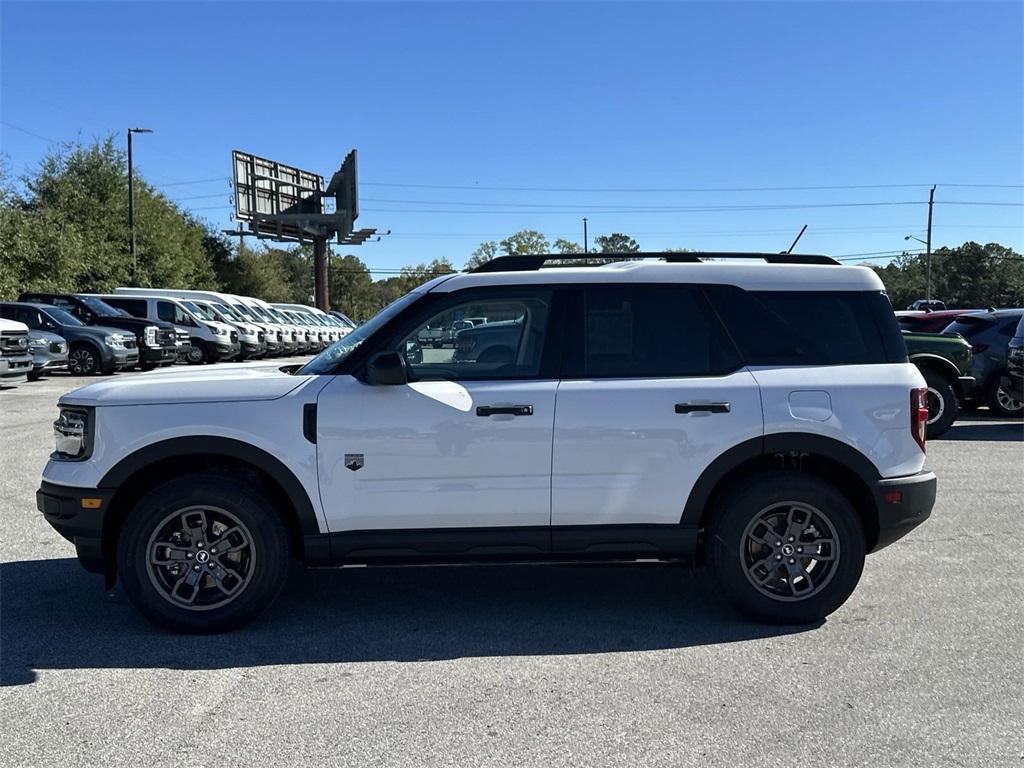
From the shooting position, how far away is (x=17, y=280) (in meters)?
30.0

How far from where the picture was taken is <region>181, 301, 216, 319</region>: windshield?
80.4 ft

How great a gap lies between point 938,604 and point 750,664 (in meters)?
1.52

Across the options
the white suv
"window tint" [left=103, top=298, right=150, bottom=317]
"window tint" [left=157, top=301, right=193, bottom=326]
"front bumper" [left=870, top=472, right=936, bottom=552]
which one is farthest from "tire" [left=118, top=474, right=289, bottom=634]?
"window tint" [left=157, top=301, right=193, bottom=326]

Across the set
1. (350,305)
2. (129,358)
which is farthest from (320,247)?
(350,305)

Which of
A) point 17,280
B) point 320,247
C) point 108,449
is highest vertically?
point 320,247

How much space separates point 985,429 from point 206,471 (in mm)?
11026

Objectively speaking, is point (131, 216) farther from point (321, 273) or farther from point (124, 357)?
point (124, 357)

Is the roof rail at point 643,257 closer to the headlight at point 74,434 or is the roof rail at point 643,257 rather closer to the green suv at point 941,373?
the headlight at point 74,434

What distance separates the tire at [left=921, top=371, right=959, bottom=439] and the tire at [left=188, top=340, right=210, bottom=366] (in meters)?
18.4

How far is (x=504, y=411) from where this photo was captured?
4266mm

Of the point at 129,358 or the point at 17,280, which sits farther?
the point at 17,280

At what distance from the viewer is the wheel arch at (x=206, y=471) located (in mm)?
4219

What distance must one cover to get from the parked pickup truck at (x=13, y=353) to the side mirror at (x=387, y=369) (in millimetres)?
13369

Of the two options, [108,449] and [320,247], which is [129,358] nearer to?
[108,449]
